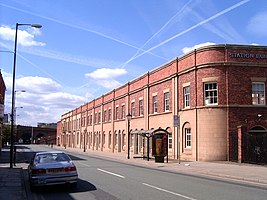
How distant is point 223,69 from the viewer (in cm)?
3008

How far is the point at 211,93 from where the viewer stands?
3050 cm

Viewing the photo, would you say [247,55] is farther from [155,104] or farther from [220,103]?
[155,104]

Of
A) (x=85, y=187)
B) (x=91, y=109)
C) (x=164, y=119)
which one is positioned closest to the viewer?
(x=85, y=187)

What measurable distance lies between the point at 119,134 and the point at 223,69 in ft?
90.9

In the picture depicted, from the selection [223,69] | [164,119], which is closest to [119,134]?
[164,119]

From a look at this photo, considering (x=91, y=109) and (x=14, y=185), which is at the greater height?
(x=91, y=109)

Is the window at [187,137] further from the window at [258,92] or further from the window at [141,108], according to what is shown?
the window at [141,108]

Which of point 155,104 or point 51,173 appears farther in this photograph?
point 155,104

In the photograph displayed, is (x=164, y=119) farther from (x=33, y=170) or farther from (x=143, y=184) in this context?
(x=33, y=170)

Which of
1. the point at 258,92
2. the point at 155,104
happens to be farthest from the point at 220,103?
the point at 155,104

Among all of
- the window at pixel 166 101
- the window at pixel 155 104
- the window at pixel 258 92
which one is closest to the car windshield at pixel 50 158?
the window at pixel 258 92

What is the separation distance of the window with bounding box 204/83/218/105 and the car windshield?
1829 centimetres

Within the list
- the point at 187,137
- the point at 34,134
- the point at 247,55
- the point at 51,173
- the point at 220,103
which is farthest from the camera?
the point at 34,134

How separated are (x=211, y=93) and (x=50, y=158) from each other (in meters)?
19.1
